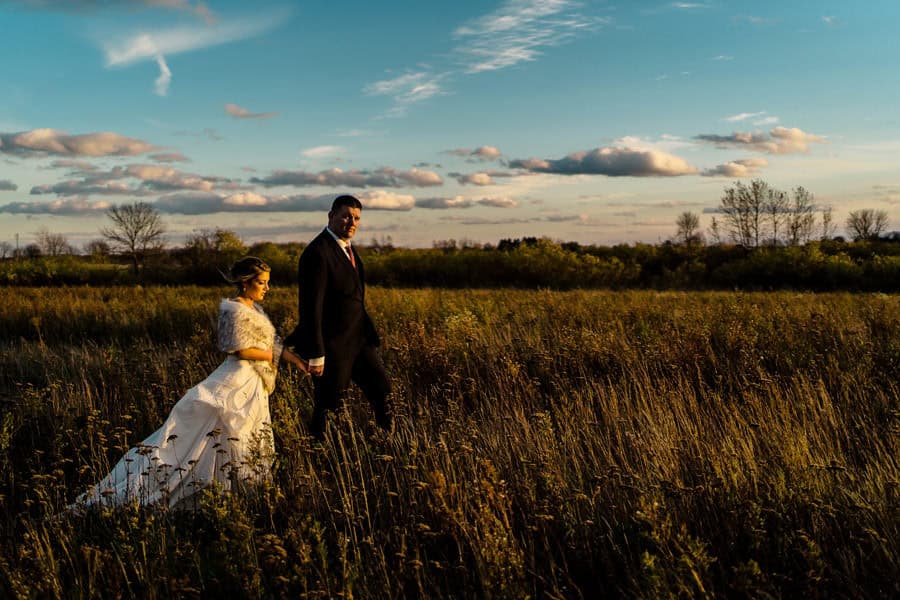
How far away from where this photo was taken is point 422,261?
3684 centimetres

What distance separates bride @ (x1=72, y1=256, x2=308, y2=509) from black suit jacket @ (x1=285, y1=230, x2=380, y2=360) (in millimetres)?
332

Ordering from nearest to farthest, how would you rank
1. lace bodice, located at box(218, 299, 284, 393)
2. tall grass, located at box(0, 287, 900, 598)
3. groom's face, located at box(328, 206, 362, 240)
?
tall grass, located at box(0, 287, 900, 598)
lace bodice, located at box(218, 299, 284, 393)
groom's face, located at box(328, 206, 362, 240)

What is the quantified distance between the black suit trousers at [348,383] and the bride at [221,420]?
53cm

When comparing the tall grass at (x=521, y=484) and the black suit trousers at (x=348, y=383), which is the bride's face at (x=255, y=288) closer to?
the black suit trousers at (x=348, y=383)

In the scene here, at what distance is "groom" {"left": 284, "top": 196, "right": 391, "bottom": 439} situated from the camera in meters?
5.34

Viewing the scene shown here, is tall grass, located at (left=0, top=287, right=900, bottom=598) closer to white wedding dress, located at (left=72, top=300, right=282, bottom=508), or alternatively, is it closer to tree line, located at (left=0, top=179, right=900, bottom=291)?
white wedding dress, located at (left=72, top=300, right=282, bottom=508)

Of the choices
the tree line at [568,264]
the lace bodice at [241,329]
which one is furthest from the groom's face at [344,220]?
the tree line at [568,264]

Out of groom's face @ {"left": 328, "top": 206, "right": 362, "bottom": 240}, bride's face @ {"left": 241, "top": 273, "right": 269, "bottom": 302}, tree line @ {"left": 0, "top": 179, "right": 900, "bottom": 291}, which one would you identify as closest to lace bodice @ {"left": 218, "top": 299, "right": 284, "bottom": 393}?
bride's face @ {"left": 241, "top": 273, "right": 269, "bottom": 302}

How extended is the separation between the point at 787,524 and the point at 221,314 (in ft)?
14.0

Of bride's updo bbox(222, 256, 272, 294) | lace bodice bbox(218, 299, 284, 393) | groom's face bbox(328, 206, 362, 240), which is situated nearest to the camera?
lace bodice bbox(218, 299, 284, 393)

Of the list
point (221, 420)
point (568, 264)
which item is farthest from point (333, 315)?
→ point (568, 264)

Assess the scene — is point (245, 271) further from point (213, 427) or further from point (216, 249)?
point (216, 249)

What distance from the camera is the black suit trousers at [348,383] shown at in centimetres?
559

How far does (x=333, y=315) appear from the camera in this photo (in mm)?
5637
